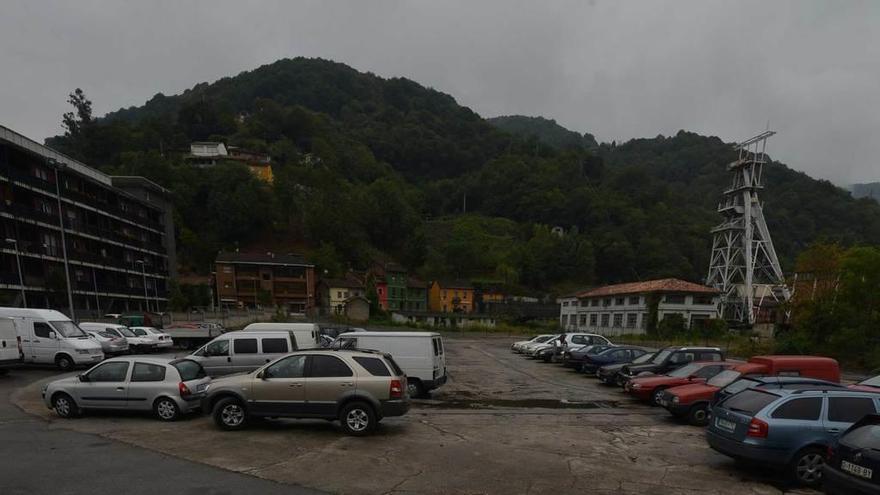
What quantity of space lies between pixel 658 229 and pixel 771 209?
27.5 m

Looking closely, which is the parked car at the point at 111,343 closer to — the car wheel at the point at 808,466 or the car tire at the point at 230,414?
the car tire at the point at 230,414

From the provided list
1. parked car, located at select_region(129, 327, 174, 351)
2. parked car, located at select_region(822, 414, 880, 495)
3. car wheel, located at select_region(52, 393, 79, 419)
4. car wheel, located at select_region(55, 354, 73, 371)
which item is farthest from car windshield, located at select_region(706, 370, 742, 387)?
parked car, located at select_region(129, 327, 174, 351)

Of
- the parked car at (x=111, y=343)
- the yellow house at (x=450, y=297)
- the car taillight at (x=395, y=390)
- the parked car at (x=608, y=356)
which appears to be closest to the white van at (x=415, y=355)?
the car taillight at (x=395, y=390)

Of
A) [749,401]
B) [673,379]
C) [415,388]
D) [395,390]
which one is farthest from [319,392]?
[673,379]

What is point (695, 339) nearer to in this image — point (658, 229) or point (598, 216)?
point (658, 229)

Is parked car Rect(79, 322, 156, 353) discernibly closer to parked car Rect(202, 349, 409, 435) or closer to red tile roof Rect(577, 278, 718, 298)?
parked car Rect(202, 349, 409, 435)

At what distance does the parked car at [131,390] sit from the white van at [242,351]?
11.0 feet

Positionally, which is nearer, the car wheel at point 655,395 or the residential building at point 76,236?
the car wheel at point 655,395

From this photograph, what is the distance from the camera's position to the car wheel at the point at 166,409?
37.5 ft

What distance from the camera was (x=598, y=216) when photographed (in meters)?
139

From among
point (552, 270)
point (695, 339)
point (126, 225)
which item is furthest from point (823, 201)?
point (126, 225)

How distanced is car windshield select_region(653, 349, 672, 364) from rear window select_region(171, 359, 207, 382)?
1454cm

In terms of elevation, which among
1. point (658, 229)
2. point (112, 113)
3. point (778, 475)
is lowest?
point (778, 475)

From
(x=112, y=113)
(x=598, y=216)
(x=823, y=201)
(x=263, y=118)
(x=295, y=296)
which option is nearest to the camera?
(x=295, y=296)
